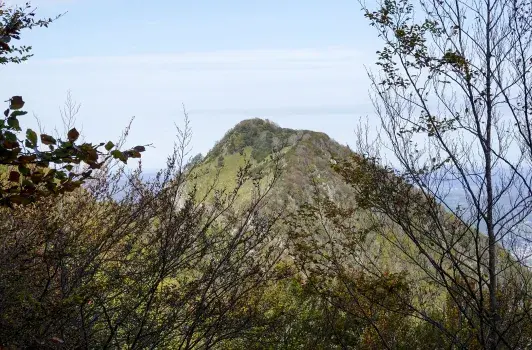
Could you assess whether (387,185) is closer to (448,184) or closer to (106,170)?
(448,184)

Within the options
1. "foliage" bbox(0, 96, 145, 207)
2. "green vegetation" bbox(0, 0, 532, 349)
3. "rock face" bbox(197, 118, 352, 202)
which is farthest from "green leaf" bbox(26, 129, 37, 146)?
"rock face" bbox(197, 118, 352, 202)

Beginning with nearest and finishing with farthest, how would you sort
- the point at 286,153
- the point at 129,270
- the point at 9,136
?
the point at 9,136
the point at 129,270
the point at 286,153

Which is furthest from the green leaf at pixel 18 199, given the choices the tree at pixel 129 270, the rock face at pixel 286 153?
the rock face at pixel 286 153

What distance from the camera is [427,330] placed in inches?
451

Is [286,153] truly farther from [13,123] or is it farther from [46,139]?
[13,123]

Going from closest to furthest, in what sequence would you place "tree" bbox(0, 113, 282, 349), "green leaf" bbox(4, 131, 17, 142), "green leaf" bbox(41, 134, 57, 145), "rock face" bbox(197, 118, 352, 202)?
1. "green leaf" bbox(4, 131, 17, 142)
2. "green leaf" bbox(41, 134, 57, 145)
3. "tree" bbox(0, 113, 282, 349)
4. "rock face" bbox(197, 118, 352, 202)

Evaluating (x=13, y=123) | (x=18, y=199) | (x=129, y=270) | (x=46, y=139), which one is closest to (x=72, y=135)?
(x=46, y=139)

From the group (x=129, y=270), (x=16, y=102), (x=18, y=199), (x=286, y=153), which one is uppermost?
(x=286, y=153)

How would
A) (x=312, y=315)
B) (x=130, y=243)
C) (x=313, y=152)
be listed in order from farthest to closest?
(x=313, y=152) → (x=312, y=315) → (x=130, y=243)

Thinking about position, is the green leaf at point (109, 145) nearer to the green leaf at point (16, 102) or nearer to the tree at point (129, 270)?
the green leaf at point (16, 102)

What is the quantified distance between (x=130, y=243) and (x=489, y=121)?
4.84m

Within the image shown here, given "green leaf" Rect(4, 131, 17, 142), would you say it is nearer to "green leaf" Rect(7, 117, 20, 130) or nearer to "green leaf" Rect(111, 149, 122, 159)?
"green leaf" Rect(7, 117, 20, 130)

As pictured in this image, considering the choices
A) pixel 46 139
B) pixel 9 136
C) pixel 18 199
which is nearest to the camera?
pixel 9 136

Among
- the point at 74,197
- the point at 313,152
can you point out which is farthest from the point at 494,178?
the point at 313,152
